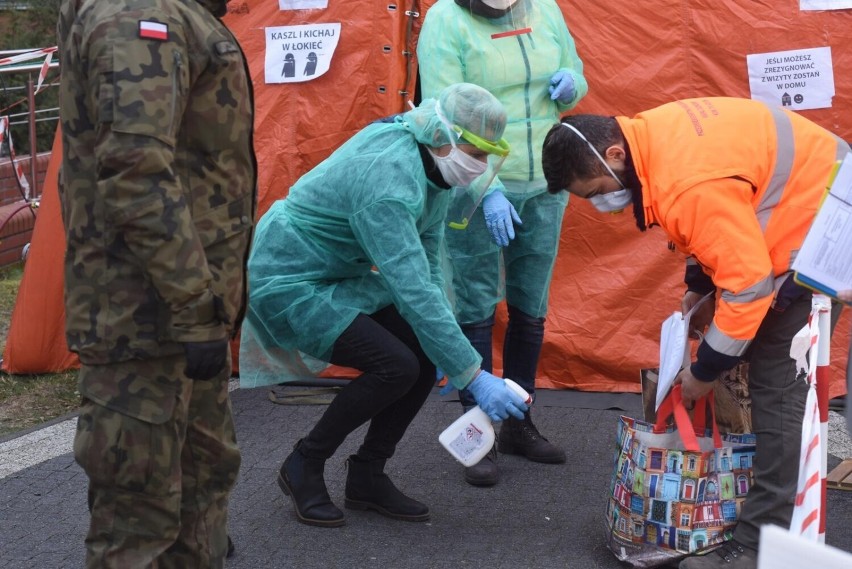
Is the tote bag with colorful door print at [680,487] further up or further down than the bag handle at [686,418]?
further down

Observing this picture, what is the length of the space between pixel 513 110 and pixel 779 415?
1592mm

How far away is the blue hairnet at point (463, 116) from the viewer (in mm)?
3338

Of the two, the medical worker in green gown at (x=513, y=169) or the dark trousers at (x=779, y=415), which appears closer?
the dark trousers at (x=779, y=415)

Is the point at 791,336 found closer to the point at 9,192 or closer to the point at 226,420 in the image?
the point at 226,420

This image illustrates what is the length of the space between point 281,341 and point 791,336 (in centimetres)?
157

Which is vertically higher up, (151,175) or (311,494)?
(151,175)

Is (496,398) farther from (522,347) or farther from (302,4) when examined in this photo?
(302,4)

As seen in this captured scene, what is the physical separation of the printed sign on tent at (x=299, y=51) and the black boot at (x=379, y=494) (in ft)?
6.80

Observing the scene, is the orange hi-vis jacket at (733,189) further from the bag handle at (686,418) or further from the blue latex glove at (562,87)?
the blue latex glove at (562,87)

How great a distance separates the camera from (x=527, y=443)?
436 centimetres

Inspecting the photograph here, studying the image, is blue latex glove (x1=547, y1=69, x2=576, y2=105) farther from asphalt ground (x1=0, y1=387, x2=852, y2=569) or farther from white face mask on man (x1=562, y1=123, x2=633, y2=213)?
asphalt ground (x1=0, y1=387, x2=852, y2=569)

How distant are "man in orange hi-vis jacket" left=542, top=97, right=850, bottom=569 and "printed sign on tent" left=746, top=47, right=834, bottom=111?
1872 millimetres

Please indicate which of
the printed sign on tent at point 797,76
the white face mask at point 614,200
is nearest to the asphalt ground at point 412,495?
the white face mask at point 614,200

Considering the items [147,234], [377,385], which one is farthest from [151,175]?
[377,385]
